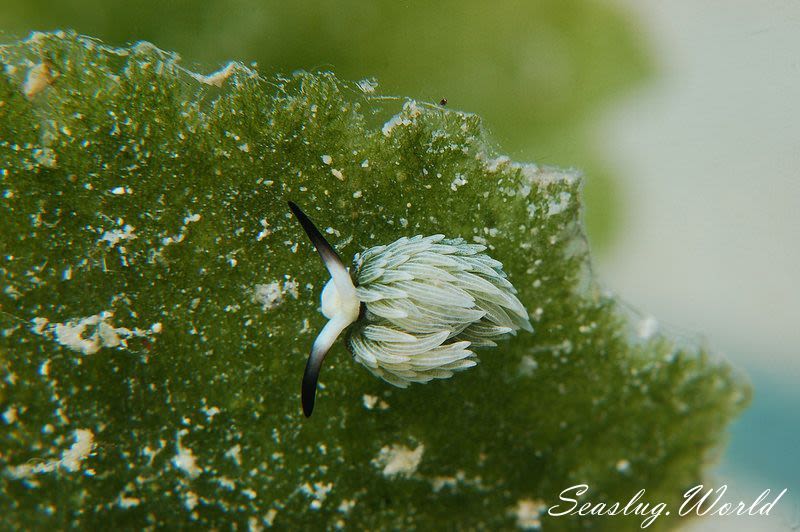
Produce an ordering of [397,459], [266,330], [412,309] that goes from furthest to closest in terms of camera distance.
→ [397,459] < [266,330] < [412,309]

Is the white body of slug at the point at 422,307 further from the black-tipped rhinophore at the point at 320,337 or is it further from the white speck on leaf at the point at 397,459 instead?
the white speck on leaf at the point at 397,459

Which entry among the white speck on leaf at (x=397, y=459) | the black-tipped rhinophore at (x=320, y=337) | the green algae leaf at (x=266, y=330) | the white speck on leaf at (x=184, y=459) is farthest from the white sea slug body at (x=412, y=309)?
the white speck on leaf at (x=184, y=459)

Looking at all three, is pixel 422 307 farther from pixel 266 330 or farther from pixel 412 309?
pixel 266 330

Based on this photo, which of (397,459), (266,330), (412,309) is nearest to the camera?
(412,309)

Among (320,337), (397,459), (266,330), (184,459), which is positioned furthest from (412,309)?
(184,459)

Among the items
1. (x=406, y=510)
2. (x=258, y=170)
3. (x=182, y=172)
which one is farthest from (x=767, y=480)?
(x=182, y=172)

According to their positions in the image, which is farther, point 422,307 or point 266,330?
point 266,330
